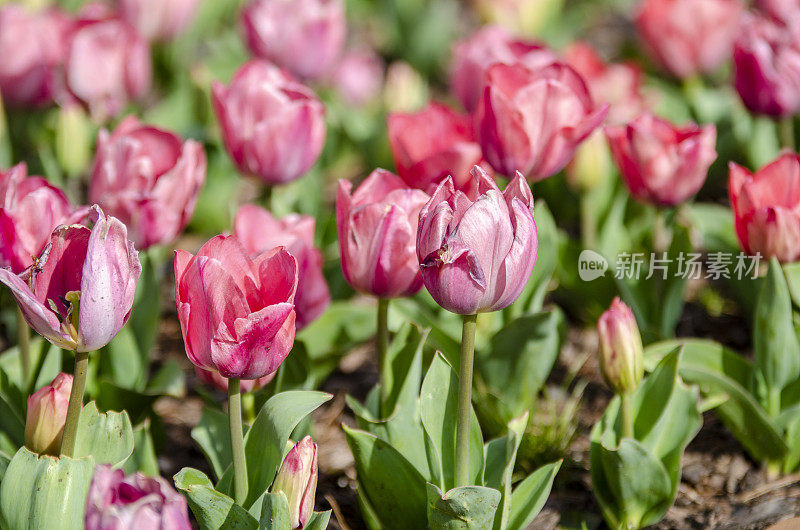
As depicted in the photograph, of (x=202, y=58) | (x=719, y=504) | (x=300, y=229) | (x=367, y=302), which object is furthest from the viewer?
(x=202, y=58)

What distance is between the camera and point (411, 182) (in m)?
1.69

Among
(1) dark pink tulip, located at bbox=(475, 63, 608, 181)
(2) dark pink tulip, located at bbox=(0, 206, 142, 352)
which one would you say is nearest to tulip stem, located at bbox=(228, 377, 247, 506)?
(2) dark pink tulip, located at bbox=(0, 206, 142, 352)

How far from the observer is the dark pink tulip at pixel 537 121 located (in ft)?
5.32

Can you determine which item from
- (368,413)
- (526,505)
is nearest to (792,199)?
(526,505)

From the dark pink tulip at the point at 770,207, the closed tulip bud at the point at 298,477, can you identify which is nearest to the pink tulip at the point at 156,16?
the dark pink tulip at the point at 770,207

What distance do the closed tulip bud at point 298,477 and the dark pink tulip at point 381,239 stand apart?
0.27 metres

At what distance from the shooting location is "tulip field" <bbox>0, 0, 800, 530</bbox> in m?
1.21

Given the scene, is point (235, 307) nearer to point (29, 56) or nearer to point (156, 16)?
point (29, 56)

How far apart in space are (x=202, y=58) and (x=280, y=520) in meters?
2.86

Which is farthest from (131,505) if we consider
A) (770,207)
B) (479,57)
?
(479,57)

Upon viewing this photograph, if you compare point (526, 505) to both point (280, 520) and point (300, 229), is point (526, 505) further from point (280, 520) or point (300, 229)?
point (300, 229)

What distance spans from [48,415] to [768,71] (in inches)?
63.3

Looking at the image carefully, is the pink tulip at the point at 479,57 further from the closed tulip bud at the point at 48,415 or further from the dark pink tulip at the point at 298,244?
the closed tulip bud at the point at 48,415

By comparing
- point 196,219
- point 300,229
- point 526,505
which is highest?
point 300,229
